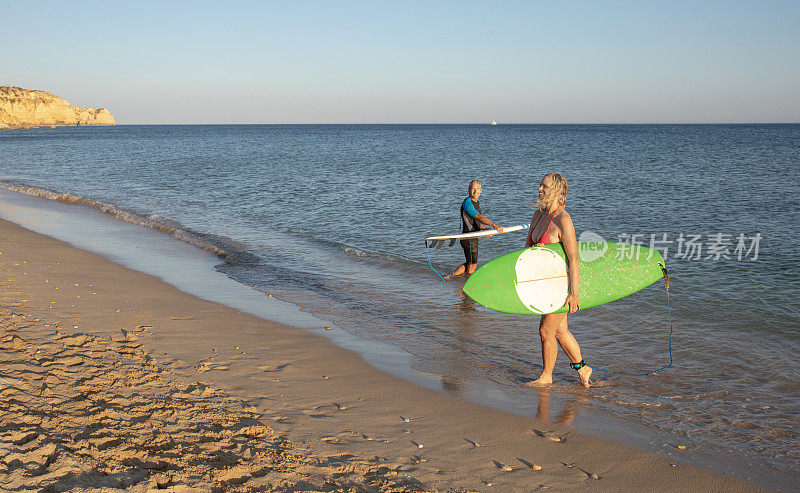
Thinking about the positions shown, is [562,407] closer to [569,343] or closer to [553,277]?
[569,343]

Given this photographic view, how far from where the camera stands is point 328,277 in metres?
10.0

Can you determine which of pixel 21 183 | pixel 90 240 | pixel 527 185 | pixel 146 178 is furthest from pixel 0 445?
pixel 146 178

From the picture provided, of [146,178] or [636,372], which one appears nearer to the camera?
[636,372]

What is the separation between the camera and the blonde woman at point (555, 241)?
4590mm

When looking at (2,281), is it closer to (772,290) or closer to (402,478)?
(402,478)

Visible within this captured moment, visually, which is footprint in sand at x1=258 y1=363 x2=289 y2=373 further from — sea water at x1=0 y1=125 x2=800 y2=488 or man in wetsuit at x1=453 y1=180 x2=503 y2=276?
man in wetsuit at x1=453 y1=180 x2=503 y2=276

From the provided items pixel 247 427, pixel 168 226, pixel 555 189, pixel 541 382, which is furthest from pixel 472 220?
pixel 168 226

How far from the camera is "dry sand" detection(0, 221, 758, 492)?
340cm

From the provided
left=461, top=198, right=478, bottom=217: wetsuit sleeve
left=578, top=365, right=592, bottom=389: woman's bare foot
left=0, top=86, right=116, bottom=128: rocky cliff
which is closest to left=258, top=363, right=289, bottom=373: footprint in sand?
left=578, top=365, right=592, bottom=389: woman's bare foot

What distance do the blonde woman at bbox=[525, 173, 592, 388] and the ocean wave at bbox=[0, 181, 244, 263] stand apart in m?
7.26

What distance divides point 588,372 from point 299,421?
8.84 ft

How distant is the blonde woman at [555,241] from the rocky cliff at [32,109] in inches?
5682

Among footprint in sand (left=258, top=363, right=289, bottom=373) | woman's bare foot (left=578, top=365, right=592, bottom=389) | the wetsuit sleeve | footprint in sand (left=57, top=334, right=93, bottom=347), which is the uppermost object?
the wetsuit sleeve

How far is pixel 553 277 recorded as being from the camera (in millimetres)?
5277
